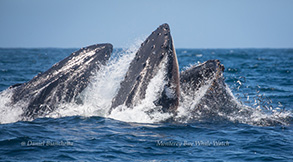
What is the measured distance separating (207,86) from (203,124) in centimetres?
88

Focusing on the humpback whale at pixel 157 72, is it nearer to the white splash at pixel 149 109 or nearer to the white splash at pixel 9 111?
the white splash at pixel 149 109

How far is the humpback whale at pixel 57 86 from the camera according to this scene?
826cm

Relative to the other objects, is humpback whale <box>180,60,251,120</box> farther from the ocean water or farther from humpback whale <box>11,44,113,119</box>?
humpback whale <box>11,44,113,119</box>

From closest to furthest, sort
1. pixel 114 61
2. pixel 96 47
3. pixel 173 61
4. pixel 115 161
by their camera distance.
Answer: pixel 115 161
pixel 173 61
pixel 96 47
pixel 114 61

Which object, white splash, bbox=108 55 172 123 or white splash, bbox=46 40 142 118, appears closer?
white splash, bbox=108 55 172 123

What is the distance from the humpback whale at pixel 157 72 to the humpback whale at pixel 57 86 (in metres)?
1.11

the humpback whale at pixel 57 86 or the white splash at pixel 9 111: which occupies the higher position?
the humpback whale at pixel 57 86

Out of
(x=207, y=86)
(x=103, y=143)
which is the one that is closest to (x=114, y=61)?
(x=207, y=86)

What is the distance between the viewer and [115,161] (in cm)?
590

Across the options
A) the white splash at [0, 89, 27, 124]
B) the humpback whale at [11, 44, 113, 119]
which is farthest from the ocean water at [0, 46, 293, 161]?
the humpback whale at [11, 44, 113, 119]

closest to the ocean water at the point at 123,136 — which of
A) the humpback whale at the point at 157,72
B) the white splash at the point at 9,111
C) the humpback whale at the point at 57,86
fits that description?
the white splash at the point at 9,111

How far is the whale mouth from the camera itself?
7.71 m

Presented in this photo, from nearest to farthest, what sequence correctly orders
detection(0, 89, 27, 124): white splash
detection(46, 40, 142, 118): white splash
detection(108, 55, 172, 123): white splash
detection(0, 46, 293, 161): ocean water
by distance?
1. detection(0, 46, 293, 161): ocean water
2. detection(108, 55, 172, 123): white splash
3. detection(0, 89, 27, 124): white splash
4. detection(46, 40, 142, 118): white splash

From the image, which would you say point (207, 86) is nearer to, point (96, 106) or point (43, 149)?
point (96, 106)
